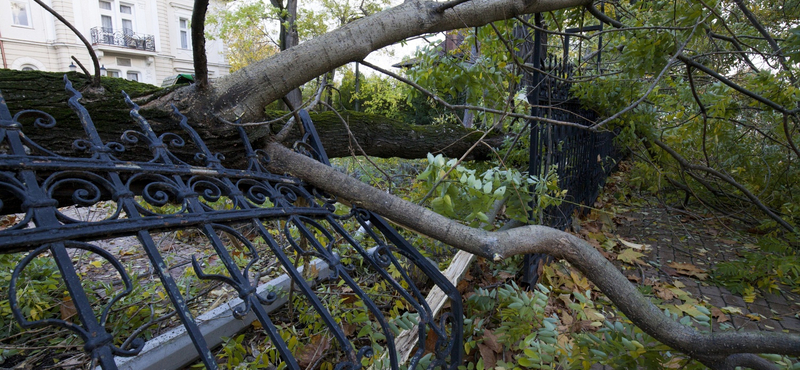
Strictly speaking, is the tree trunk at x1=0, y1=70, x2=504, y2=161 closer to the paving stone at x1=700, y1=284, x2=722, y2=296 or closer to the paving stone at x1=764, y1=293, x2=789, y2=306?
the paving stone at x1=700, y1=284, x2=722, y2=296

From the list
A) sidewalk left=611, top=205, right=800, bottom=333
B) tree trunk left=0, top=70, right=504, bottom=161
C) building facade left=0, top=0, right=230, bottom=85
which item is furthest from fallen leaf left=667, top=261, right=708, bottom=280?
building facade left=0, top=0, right=230, bottom=85

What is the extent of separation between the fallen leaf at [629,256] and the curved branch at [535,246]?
2409 millimetres

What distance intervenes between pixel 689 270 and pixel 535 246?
3154mm

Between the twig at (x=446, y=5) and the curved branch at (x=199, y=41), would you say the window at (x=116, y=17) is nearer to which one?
the curved branch at (x=199, y=41)

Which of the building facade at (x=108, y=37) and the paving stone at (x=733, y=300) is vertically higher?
the building facade at (x=108, y=37)

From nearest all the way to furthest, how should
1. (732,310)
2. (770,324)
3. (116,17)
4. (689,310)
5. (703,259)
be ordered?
(689,310)
(770,324)
(732,310)
(703,259)
(116,17)

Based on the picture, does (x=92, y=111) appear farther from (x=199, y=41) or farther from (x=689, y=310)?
(x=689, y=310)

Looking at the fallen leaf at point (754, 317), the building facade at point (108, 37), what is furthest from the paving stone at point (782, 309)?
the building facade at point (108, 37)

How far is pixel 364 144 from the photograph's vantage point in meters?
3.49

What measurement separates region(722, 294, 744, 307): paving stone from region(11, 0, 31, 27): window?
2542 cm

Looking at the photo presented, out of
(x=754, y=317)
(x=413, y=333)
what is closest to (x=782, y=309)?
(x=754, y=317)

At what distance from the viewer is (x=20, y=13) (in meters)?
17.6

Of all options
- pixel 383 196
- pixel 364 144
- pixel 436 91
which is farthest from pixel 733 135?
pixel 383 196

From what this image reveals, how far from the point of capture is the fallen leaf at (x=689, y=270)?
3.77 meters
